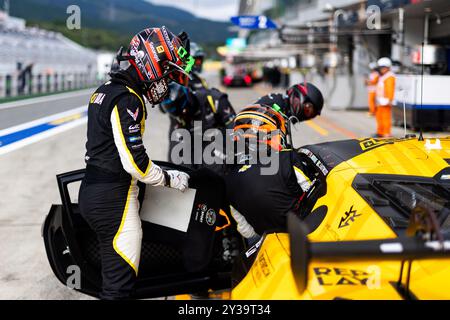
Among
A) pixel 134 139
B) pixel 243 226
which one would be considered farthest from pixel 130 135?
pixel 243 226

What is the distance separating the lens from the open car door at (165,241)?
3.09m

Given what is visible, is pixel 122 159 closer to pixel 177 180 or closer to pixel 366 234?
pixel 177 180

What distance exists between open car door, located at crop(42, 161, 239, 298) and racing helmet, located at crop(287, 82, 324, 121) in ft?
4.26

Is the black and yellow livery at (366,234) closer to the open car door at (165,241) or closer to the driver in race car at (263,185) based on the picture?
the driver in race car at (263,185)

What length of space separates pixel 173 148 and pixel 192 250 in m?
2.32

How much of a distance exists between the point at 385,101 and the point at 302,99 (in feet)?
27.0

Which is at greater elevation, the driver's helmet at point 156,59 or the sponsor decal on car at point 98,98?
the driver's helmet at point 156,59

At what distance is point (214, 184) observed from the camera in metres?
3.26

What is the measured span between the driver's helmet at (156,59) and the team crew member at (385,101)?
9469 mm

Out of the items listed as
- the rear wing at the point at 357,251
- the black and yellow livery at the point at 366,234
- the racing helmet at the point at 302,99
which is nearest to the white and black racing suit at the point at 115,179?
the black and yellow livery at the point at 366,234

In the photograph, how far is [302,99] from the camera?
4250 millimetres

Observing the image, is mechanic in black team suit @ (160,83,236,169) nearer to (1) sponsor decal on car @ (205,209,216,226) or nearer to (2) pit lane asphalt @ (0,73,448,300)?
(2) pit lane asphalt @ (0,73,448,300)
